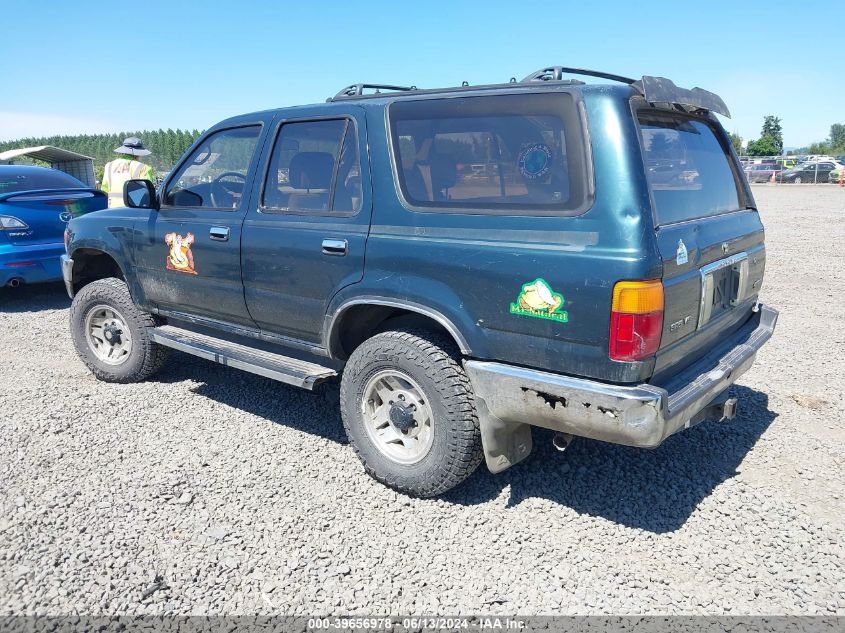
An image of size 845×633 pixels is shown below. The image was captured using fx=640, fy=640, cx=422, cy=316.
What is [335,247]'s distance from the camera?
11.4 ft

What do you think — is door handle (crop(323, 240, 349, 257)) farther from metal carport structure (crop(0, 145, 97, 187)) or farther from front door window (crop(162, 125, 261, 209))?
metal carport structure (crop(0, 145, 97, 187))

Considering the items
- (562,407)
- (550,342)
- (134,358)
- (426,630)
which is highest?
(550,342)

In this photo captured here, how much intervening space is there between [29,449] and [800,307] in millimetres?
7419

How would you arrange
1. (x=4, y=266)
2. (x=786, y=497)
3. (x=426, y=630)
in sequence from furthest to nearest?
(x=4, y=266) → (x=786, y=497) → (x=426, y=630)

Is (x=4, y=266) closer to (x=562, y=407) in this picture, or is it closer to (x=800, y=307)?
(x=562, y=407)

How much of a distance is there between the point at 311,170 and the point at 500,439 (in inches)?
75.0

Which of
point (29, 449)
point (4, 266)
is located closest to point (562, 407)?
point (29, 449)

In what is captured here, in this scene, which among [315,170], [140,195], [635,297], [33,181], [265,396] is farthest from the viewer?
[33,181]

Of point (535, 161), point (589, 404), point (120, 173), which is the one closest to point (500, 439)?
point (589, 404)

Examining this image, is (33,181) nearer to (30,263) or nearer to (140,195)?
(30,263)

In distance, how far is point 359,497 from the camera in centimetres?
A: 345

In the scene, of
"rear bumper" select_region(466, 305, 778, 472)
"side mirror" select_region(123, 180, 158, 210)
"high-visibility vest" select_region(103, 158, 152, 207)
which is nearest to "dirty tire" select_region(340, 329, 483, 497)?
"rear bumper" select_region(466, 305, 778, 472)

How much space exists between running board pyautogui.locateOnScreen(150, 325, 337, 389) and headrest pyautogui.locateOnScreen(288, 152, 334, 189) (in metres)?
1.07

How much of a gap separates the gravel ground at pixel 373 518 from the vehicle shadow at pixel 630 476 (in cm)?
1
